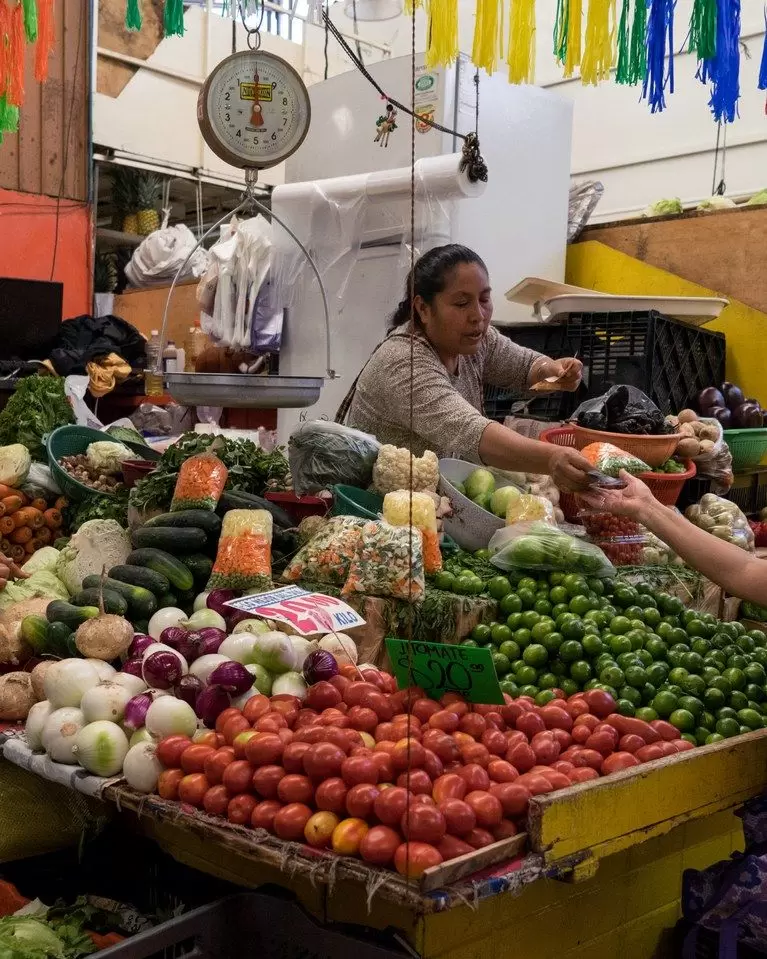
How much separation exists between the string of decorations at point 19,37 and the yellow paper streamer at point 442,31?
5.04 feet

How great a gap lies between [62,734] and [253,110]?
2171mm

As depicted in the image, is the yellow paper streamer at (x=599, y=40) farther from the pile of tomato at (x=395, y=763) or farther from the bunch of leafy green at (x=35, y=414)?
the bunch of leafy green at (x=35, y=414)

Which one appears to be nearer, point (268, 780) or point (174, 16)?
point (268, 780)

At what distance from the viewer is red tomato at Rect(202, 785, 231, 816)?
181 centimetres

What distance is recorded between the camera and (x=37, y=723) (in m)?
2.24

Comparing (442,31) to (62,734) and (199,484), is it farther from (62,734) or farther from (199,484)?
(62,734)

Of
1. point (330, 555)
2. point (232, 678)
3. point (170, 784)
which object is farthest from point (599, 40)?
point (170, 784)

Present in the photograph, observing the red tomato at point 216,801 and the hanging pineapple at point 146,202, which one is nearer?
the red tomato at point 216,801

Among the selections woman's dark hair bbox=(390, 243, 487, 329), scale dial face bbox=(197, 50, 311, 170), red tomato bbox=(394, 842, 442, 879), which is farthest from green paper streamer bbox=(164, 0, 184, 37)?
red tomato bbox=(394, 842, 442, 879)

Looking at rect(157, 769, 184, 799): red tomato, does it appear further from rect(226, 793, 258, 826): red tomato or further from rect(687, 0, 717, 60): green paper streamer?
rect(687, 0, 717, 60): green paper streamer

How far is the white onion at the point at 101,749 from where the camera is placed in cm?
206

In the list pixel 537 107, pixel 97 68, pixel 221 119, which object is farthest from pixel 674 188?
pixel 221 119

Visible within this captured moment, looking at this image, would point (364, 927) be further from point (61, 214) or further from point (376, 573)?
point (61, 214)

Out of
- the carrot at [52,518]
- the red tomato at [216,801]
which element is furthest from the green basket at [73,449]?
the red tomato at [216,801]
